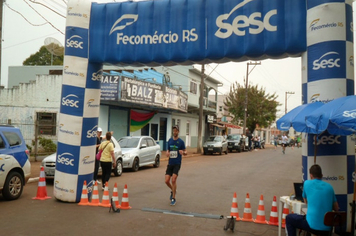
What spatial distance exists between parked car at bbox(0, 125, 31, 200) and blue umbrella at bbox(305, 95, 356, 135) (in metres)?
7.32

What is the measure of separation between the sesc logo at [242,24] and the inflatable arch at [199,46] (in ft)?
0.07

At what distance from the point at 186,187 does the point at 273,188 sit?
314cm

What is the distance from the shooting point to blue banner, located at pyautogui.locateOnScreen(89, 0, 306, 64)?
7.52m

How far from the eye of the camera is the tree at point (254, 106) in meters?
51.2

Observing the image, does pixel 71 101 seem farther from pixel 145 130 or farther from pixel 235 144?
pixel 235 144

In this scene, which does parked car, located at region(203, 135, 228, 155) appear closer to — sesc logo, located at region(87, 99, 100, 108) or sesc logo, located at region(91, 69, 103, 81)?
sesc logo, located at region(91, 69, 103, 81)

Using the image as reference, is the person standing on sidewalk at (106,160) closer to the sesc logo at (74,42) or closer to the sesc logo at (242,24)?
the sesc logo at (74,42)

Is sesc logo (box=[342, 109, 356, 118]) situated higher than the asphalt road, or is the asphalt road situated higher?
sesc logo (box=[342, 109, 356, 118])

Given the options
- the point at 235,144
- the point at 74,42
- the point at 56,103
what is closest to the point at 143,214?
the point at 74,42

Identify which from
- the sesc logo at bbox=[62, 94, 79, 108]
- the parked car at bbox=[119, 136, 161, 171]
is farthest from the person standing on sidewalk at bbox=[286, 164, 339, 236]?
the parked car at bbox=[119, 136, 161, 171]

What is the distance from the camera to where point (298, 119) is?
5.78 metres

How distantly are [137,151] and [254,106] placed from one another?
3817cm

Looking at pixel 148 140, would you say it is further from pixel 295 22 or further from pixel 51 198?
pixel 295 22

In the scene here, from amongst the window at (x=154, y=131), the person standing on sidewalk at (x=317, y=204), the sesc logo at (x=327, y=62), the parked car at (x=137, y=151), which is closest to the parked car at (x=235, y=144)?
the window at (x=154, y=131)
